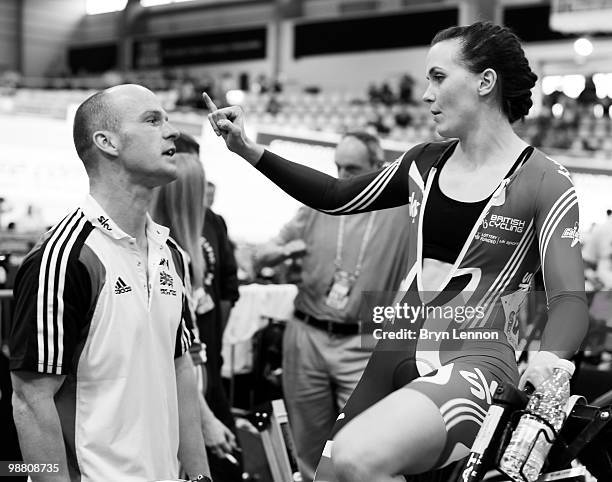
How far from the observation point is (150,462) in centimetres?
197

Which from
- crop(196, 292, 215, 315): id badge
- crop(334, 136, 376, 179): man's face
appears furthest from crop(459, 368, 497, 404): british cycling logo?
crop(334, 136, 376, 179): man's face

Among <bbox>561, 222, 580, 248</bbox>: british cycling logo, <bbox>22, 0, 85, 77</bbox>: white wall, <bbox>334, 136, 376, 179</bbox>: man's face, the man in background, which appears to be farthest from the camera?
<bbox>22, 0, 85, 77</bbox>: white wall

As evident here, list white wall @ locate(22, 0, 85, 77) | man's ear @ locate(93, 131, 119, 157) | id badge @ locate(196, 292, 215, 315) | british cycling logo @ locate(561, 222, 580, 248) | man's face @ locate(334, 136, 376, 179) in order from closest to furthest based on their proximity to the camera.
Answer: british cycling logo @ locate(561, 222, 580, 248) → man's ear @ locate(93, 131, 119, 157) → id badge @ locate(196, 292, 215, 315) → man's face @ locate(334, 136, 376, 179) → white wall @ locate(22, 0, 85, 77)

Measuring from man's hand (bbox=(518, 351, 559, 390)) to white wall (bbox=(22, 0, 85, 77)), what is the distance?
92.5 ft

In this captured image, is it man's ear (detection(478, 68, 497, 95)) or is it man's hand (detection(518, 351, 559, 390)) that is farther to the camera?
man's ear (detection(478, 68, 497, 95))

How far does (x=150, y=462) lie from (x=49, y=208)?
9.32m

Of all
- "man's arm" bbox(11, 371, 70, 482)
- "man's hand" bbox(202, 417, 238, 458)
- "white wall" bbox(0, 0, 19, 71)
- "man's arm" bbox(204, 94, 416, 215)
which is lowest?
"man's hand" bbox(202, 417, 238, 458)

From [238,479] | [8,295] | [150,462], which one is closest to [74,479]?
[150,462]

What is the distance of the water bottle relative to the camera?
60.6 inches

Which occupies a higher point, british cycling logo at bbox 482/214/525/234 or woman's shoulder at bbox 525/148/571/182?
woman's shoulder at bbox 525/148/571/182

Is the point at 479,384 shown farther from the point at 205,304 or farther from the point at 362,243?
the point at 362,243

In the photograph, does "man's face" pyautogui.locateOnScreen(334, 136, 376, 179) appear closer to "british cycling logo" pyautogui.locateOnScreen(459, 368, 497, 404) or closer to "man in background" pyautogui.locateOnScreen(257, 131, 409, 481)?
"man in background" pyautogui.locateOnScreen(257, 131, 409, 481)

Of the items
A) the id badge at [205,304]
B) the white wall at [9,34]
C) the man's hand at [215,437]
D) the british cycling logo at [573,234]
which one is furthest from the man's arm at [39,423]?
the white wall at [9,34]

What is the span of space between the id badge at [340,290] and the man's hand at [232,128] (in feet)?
5.70
